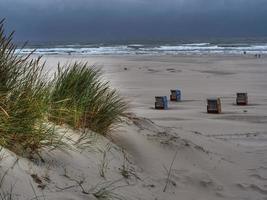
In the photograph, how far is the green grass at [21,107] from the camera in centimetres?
404

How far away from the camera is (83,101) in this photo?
529cm

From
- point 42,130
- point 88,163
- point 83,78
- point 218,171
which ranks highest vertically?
point 83,78

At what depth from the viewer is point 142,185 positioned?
471cm

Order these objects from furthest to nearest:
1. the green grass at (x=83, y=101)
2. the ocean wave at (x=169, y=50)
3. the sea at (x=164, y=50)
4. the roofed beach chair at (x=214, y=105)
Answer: the ocean wave at (x=169, y=50) → the sea at (x=164, y=50) → the roofed beach chair at (x=214, y=105) → the green grass at (x=83, y=101)

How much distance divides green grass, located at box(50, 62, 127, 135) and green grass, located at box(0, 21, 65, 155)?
0.31 m

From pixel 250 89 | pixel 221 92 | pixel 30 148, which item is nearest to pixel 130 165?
pixel 30 148

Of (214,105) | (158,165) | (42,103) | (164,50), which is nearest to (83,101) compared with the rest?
(42,103)

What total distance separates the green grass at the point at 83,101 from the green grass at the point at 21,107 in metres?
0.31

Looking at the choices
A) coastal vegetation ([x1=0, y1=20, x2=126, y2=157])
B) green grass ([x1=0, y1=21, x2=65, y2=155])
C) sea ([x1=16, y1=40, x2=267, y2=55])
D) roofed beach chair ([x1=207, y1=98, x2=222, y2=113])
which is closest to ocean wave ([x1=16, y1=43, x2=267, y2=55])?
sea ([x1=16, y1=40, x2=267, y2=55])

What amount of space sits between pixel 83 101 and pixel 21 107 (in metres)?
1.13

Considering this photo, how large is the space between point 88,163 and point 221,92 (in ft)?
43.6

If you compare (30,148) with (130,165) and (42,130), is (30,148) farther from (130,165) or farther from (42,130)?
(130,165)

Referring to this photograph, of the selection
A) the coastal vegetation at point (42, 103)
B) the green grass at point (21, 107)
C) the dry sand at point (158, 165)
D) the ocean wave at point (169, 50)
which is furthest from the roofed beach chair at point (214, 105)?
the ocean wave at point (169, 50)

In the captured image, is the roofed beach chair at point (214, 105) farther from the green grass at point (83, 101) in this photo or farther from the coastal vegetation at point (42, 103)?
the green grass at point (83, 101)
